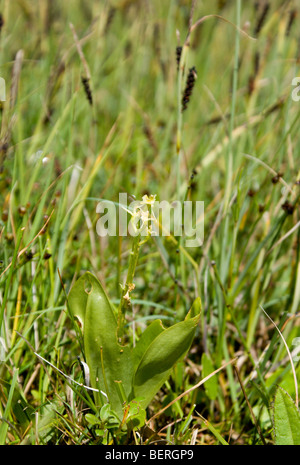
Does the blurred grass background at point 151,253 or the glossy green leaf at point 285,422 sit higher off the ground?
the blurred grass background at point 151,253

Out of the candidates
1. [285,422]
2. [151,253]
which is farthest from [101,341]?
[151,253]

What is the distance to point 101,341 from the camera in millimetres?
675

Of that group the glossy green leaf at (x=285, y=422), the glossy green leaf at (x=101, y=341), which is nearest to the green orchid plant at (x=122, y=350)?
the glossy green leaf at (x=101, y=341)

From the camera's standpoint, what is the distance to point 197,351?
950 millimetres

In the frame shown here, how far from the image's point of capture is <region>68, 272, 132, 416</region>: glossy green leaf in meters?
0.66

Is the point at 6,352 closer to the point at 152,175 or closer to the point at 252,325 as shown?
the point at 252,325

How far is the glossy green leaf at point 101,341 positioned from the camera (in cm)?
66

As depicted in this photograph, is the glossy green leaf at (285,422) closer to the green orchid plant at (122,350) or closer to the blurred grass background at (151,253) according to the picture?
the blurred grass background at (151,253)

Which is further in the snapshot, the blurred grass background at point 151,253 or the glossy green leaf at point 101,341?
the blurred grass background at point 151,253

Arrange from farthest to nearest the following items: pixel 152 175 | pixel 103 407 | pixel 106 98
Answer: pixel 106 98 < pixel 152 175 < pixel 103 407

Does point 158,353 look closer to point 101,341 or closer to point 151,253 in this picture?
point 101,341

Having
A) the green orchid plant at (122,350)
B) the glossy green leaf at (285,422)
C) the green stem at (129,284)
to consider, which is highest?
the green stem at (129,284)

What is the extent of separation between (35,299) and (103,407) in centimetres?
30
